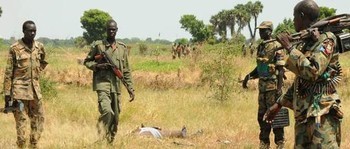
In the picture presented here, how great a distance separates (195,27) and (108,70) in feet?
183

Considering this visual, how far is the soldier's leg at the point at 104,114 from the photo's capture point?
6.72m

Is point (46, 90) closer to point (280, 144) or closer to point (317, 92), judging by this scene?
point (280, 144)

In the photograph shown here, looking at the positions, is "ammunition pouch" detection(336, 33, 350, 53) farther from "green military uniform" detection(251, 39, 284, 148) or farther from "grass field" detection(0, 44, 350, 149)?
"grass field" detection(0, 44, 350, 149)

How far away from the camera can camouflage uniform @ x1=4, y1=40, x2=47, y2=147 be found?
6559 mm

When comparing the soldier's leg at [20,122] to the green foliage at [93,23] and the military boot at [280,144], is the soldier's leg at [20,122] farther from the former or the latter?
the green foliage at [93,23]

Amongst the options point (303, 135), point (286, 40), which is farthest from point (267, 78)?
point (286, 40)

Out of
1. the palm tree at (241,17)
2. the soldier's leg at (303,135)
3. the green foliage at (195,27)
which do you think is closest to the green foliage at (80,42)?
the green foliage at (195,27)

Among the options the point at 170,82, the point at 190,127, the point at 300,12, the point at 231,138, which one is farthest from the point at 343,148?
the point at 170,82

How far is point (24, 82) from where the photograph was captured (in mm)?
6617

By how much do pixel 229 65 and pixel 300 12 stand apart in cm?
844

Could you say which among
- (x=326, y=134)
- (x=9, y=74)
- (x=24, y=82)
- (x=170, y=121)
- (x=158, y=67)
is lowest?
(x=170, y=121)

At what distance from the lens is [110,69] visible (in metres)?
6.93

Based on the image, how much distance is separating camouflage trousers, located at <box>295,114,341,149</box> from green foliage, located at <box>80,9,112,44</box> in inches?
2633

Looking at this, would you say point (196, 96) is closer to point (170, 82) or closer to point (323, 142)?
point (170, 82)
